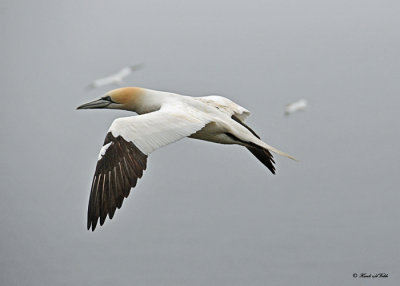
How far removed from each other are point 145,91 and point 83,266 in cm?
3619

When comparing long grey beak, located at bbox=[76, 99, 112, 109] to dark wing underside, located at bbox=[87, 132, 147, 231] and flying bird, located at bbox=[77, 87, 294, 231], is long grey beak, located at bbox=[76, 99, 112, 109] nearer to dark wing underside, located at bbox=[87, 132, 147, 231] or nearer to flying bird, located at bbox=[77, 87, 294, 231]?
flying bird, located at bbox=[77, 87, 294, 231]

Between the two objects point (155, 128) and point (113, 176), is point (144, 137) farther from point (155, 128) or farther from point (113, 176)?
point (113, 176)

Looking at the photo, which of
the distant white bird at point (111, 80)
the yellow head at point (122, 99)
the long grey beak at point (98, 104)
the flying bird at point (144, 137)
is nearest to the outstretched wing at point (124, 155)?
the flying bird at point (144, 137)

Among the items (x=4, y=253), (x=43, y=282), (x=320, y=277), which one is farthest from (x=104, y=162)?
(x=4, y=253)

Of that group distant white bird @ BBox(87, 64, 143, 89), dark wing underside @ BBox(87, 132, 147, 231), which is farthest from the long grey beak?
distant white bird @ BBox(87, 64, 143, 89)

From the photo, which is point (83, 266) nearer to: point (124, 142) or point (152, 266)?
point (152, 266)

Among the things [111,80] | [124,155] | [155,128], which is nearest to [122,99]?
[155,128]

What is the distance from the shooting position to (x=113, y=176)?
657 centimetres

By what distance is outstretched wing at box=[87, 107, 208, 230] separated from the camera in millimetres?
6484

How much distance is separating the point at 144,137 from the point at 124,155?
0.24 m

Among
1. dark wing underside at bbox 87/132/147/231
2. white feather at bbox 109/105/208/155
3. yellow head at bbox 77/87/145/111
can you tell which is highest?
yellow head at bbox 77/87/145/111

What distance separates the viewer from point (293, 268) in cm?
3709

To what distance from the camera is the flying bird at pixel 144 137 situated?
256 inches

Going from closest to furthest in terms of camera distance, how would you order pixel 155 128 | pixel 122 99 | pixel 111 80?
pixel 155 128, pixel 122 99, pixel 111 80
